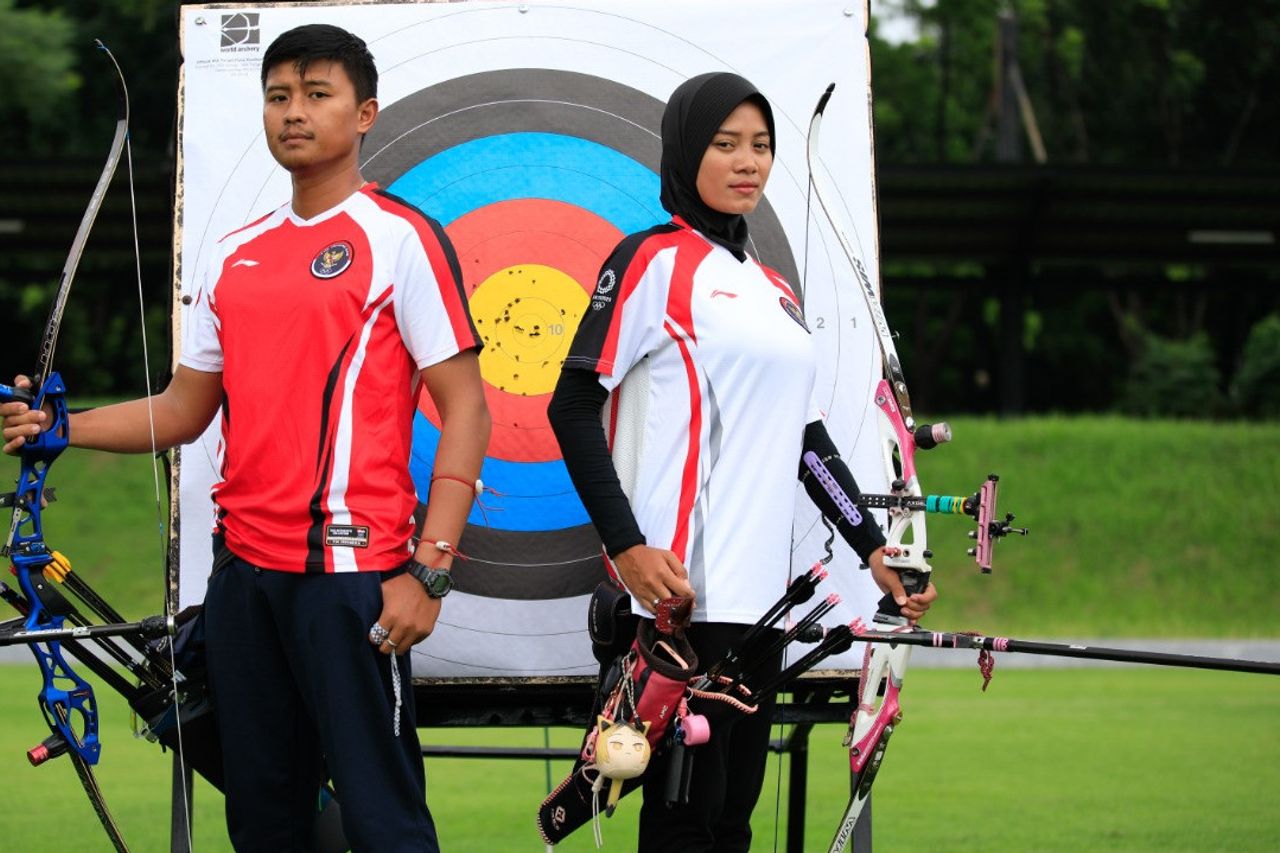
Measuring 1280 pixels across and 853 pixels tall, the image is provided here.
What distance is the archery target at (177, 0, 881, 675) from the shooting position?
11.2 ft

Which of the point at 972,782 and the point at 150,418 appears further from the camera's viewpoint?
the point at 972,782

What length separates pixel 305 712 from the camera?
2574 millimetres

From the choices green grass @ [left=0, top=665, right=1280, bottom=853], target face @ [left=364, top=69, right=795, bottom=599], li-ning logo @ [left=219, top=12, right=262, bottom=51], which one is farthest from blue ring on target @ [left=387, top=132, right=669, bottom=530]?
green grass @ [left=0, top=665, right=1280, bottom=853]

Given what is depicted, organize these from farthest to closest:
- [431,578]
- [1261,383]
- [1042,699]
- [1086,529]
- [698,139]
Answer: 1. [1261,383]
2. [1086,529]
3. [1042,699]
4. [698,139]
5. [431,578]

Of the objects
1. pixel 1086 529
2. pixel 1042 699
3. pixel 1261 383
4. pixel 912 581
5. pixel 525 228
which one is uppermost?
pixel 525 228

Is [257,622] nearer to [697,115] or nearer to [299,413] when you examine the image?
[299,413]

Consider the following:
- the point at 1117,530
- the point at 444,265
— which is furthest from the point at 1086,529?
the point at 444,265

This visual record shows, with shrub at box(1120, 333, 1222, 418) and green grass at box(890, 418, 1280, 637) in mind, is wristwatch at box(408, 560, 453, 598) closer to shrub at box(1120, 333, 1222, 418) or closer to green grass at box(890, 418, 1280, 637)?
green grass at box(890, 418, 1280, 637)

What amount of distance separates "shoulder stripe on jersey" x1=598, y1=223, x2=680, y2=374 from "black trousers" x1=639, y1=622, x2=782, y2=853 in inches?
16.9

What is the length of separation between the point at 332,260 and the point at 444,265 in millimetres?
158

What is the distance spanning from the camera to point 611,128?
11.7 feet

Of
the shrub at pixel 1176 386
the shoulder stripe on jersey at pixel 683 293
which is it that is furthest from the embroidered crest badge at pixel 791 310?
the shrub at pixel 1176 386

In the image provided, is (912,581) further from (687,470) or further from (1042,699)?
(1042,699)

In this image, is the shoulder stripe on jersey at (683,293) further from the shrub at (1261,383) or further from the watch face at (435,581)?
the shrub at (1261,383)
